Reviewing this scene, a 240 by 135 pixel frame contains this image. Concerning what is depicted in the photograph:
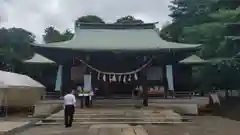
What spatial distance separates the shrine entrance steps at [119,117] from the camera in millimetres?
17297

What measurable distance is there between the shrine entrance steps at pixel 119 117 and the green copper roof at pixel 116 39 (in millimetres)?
4684

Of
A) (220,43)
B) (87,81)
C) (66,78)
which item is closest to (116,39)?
(66,78)

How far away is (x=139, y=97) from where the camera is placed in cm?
2497

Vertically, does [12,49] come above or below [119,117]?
above

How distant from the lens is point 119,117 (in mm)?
17906

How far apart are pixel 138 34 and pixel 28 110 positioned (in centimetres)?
945

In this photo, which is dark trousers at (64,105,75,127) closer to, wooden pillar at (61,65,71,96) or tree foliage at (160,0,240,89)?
wooden pillar at (61,65,71,96)

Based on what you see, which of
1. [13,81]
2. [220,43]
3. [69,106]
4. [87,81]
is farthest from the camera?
[13,81]

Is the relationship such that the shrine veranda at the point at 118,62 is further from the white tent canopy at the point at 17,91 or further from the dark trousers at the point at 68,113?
the dark trousers at the point at 68,113

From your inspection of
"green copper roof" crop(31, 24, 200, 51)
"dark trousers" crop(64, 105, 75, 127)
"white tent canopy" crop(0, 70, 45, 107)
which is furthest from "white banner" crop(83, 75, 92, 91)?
"dark trousers" crop(64, 105, 75, 127)

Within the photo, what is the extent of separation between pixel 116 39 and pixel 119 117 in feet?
32.1

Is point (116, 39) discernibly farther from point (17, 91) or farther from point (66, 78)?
point (17, 91)

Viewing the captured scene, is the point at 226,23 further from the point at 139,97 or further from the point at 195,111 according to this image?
the point at 139,97

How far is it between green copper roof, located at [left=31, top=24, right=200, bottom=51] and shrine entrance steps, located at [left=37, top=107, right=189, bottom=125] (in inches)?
184
